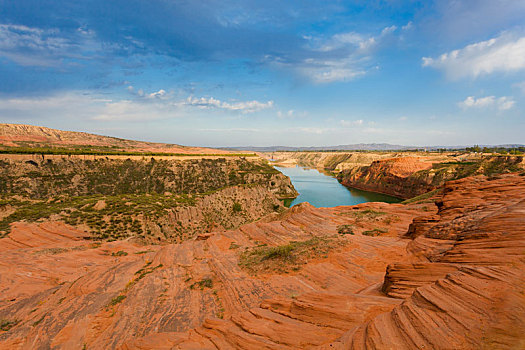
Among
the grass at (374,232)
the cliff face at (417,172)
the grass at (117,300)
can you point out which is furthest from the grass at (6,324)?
the cliff face at (417,172)

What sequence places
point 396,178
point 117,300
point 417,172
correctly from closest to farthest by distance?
point 117,300
point 417,172
point 396,178

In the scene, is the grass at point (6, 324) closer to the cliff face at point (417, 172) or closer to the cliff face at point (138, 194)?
the cliff face at point (138, 194)

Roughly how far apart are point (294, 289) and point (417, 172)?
260ft

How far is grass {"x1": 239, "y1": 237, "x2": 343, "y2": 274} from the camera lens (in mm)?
14258

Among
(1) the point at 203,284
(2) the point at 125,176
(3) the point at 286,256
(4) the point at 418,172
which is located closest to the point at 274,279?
(3) the point at 286,256

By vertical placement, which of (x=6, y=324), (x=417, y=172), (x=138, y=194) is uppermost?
(x=417, y=172)

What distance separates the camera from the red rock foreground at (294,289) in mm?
5480

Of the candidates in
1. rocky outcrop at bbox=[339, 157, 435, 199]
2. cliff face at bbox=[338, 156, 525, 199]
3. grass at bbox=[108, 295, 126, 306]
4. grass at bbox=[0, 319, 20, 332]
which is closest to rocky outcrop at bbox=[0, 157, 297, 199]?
rocky outcrop at bbox=[339, 157, 435, 199]

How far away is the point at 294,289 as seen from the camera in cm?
1153

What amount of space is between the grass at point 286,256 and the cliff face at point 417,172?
205ft

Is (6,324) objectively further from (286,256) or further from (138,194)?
(138,194)

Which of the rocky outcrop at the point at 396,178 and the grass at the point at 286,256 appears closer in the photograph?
the grass at the point at 286,256

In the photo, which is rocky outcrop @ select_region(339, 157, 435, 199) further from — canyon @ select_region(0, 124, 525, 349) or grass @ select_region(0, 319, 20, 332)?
grass @ select_region(0, 319, 20, 332)

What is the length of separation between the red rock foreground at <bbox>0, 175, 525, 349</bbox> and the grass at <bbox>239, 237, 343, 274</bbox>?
4.6 inches
